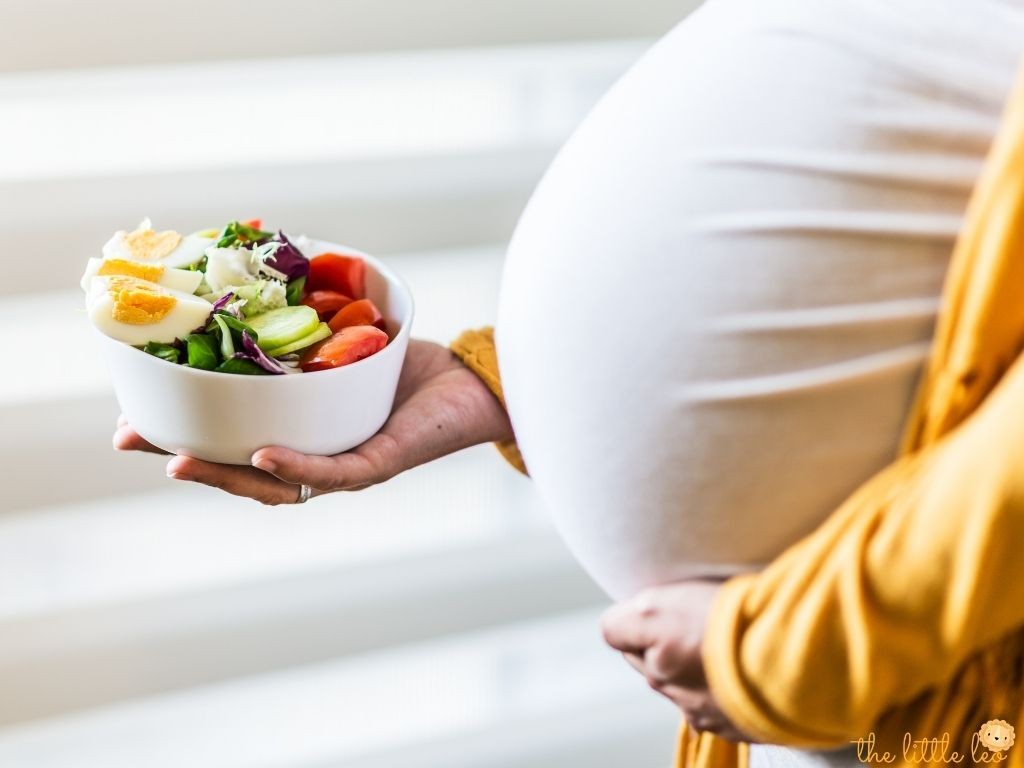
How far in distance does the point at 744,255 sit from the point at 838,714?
259 millimetres

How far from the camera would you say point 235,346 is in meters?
0.73

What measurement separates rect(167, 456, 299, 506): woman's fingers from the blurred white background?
0.44 meters

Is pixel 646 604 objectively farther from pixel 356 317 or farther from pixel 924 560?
pixel 356 317

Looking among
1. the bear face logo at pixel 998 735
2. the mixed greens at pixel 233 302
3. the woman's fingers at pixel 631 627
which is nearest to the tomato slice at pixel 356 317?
the mixed greens at pixel 233 302

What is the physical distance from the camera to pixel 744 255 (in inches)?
22.9

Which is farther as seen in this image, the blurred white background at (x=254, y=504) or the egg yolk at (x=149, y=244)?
the blurred white background at (x=254, y=504)

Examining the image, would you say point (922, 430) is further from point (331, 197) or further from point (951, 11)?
point (331, 197)

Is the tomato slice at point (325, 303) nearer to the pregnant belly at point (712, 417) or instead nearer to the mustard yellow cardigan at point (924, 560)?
the pregnant belly at point (712, 417)

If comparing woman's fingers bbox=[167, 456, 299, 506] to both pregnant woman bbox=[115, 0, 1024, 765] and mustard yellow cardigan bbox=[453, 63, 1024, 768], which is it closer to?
pregnant woman bbox=[115, 0, 1024, 765]

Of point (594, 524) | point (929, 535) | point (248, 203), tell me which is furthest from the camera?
point (248, 203)

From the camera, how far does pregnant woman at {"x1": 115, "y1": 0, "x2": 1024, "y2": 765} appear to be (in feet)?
1.85

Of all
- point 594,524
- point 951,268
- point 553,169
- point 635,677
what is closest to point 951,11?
point 951,268

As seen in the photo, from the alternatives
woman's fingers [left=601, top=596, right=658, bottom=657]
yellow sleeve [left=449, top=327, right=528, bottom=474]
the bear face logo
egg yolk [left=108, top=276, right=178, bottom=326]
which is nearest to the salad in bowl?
egg yolk [left=108, top=276, right=178, bottom=326]

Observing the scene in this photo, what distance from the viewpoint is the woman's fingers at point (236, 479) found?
0.76 metres
